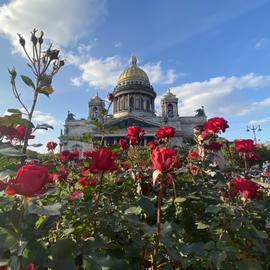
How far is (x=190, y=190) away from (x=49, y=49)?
1.80 metres

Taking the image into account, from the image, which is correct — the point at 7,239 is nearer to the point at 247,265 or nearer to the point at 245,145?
the point at 247,265

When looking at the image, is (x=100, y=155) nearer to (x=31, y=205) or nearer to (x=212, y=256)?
(x=31, y=205)

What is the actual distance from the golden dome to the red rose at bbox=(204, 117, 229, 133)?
56099mm

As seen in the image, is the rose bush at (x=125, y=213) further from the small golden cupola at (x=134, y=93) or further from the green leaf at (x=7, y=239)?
the small golden cupola at (x=134, y=93)

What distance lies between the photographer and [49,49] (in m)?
2.07

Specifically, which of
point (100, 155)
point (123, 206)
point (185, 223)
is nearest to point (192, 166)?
point (185, 223)

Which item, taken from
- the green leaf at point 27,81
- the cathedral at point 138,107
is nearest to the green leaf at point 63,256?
the green leaf at point 27,81

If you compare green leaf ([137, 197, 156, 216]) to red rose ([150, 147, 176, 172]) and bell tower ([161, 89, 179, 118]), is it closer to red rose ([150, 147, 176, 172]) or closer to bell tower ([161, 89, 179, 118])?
red rose ([150, 147, 176, 172])

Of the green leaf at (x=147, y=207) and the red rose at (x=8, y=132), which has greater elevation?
the red rose at (x=8, y=132)

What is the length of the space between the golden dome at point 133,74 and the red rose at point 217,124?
184 feet

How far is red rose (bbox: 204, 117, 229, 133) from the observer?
3168 mm

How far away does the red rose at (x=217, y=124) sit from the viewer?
125 inches

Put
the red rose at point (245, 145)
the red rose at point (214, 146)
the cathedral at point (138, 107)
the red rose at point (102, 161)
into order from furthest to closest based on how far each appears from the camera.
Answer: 1. the cathedral at point (138, 107)
2. the red rose at point (214, 146)
3. the red rose at point (245, 145)
4. the red rose at point (102, 161)

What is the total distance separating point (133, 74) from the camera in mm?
58906
